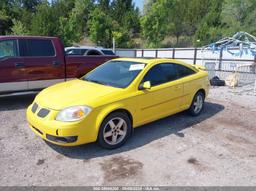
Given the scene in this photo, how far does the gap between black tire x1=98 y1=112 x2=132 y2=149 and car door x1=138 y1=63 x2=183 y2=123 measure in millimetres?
386

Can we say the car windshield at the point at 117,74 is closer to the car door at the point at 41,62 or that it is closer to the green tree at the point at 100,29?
the car door at the point at 41,62

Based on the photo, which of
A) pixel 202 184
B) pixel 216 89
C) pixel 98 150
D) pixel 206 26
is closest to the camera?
pixel 202 184

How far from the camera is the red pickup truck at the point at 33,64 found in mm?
6367

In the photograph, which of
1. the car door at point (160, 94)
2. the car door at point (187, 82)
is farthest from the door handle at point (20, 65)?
the car door at point (187, 82)

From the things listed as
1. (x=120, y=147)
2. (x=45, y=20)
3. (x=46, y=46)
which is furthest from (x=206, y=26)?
(x=120, y=147)

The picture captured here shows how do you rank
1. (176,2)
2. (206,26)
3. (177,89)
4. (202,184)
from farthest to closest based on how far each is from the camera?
(176,2), (206,26), (177,89), (202,184)

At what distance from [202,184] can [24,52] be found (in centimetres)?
546

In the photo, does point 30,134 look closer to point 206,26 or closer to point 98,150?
point 98,150

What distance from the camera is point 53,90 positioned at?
186 inches

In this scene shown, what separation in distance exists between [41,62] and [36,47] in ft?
1.47

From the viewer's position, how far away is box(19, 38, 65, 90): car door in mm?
6581

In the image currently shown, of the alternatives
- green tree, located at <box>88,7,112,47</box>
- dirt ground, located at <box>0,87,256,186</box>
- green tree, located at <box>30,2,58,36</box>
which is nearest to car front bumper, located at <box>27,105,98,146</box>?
dirt ground, located at <box>0,87,256,186</box>

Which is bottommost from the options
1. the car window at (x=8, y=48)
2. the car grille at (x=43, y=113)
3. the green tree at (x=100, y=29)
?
the car grille at (x=43, y=113)

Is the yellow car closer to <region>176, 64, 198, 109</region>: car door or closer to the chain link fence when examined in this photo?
<region>176, 64, 198, 109</region>: car door
